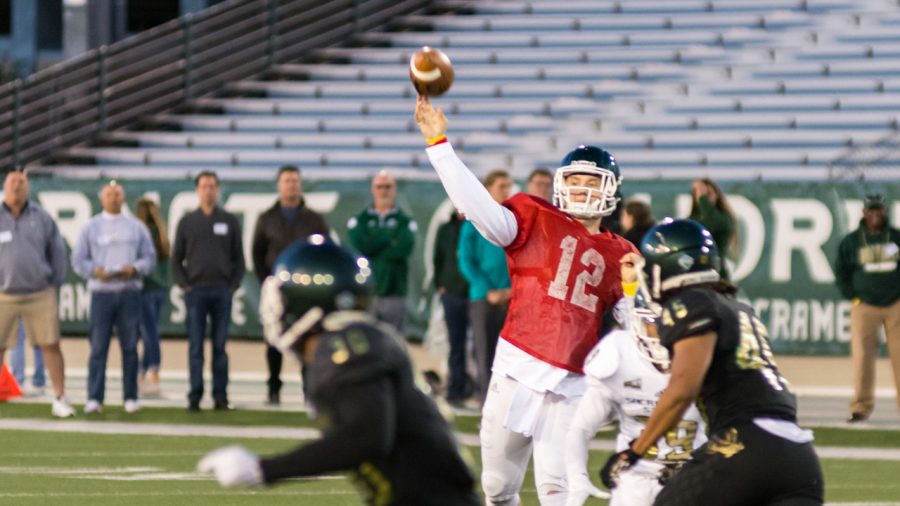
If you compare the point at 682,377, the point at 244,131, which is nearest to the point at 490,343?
the point at 682,377

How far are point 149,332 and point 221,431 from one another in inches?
103

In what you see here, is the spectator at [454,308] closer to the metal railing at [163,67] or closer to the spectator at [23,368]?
the spectator at [23,368]

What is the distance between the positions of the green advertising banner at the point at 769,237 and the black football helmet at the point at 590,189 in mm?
10042

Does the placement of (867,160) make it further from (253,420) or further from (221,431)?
(221,431)

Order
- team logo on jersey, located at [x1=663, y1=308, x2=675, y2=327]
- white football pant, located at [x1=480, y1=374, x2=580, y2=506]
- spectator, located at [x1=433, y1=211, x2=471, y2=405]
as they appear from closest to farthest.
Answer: team logo on jersey, located at [x1=663, y1=308, x2=675, y2=327]
white football pant, located at [x1=480, y1=374, x2=580, y2=506]
spectator, located at [x1=433, y1=211, x2=471, y2=405]

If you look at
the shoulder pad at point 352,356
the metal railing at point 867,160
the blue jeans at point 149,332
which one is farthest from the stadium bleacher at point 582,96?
the shoulder pad at point 352,356

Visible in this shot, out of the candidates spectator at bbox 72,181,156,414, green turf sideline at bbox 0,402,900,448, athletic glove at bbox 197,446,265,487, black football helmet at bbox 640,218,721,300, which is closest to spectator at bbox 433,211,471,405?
green turf sideline at bbox 0,402,900,448

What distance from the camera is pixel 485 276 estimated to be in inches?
516

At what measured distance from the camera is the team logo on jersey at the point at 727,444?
5.27m

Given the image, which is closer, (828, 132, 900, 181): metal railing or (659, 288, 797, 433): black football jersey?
(659, 288, 797, 433): black football jersey

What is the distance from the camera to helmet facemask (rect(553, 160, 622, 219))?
706cm

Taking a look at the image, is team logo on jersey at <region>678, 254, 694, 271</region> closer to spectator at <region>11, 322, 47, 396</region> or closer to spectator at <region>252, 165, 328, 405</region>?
spectator at <region>252, 165, 328, 405</region>

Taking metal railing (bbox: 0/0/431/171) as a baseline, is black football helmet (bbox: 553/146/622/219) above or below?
below

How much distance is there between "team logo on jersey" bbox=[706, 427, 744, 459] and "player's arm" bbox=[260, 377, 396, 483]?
1622mm
